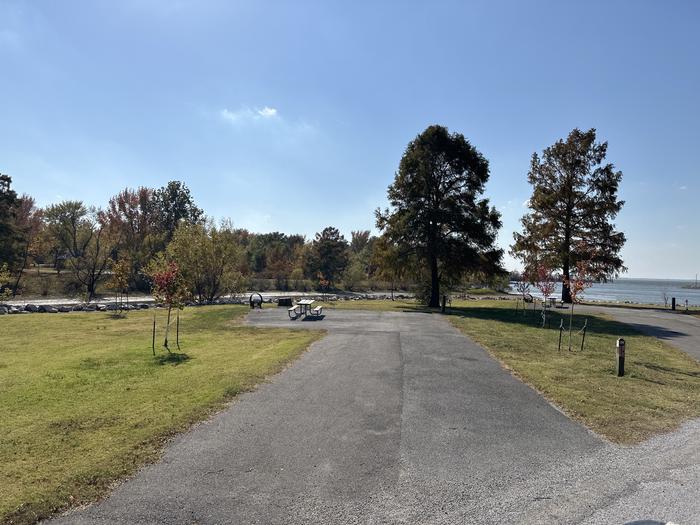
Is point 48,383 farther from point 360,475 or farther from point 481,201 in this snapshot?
point 481,201

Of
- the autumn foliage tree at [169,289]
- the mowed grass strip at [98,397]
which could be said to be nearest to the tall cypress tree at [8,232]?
the mowed grass strip at [98,397]

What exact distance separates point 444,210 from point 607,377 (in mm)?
20981

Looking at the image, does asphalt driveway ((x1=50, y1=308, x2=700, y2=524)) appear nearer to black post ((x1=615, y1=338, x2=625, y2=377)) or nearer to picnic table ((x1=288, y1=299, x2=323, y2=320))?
black post ((x1=615, y1=338, x2=625, y2=377))

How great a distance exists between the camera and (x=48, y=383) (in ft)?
29.9

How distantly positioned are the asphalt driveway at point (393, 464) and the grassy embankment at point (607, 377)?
508 mm

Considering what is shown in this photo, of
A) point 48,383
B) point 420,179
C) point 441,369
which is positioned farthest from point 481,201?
point 48,383

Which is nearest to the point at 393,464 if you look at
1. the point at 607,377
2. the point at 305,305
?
the point at 607,377

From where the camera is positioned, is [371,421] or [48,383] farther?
[48,383]

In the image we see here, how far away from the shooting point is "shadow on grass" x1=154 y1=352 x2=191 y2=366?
1158cm

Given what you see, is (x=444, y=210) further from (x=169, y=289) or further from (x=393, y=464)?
(x=393, y=464)

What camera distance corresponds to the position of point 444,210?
3025cm

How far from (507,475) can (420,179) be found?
27337 millimetres

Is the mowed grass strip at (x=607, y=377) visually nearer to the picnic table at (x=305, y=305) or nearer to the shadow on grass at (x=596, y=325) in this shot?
the shadow on grass at (x=596, y=325)

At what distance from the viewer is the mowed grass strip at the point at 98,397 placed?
4.84m
